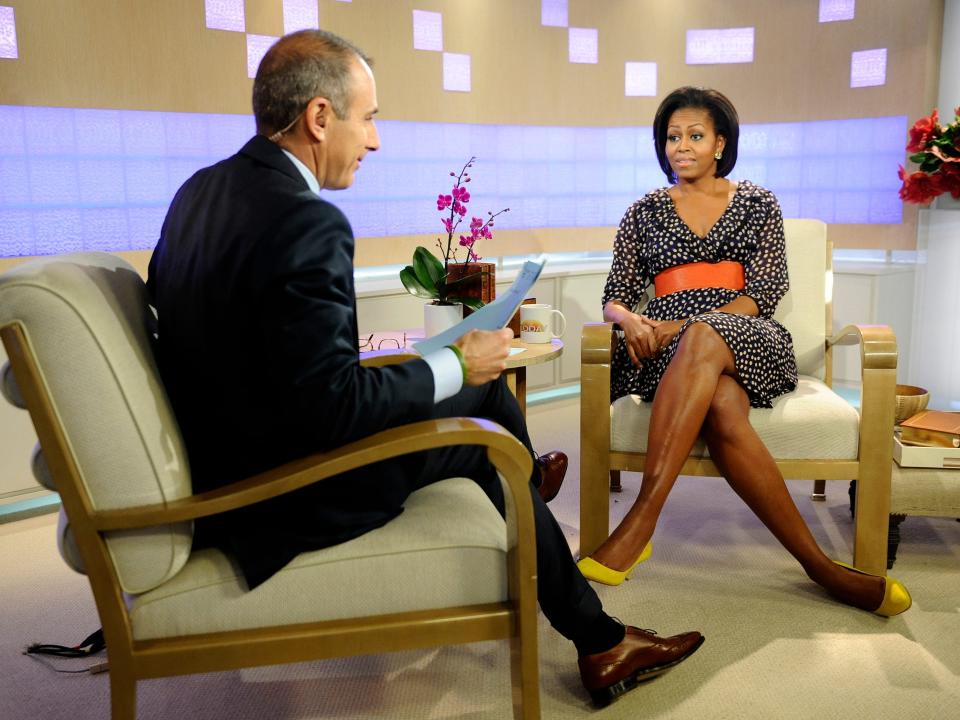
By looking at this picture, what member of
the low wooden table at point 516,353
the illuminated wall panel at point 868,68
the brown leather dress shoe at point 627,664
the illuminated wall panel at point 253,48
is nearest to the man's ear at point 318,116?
the low wooden table at point 516,353

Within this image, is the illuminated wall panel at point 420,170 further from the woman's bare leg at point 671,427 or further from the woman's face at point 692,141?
→ the woman's bare leg at point 671,427

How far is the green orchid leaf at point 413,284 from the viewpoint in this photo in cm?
297

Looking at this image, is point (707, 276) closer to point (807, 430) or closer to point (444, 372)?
point (807, 430)

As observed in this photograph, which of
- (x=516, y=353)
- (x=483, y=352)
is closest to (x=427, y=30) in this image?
(x=516, y=353)

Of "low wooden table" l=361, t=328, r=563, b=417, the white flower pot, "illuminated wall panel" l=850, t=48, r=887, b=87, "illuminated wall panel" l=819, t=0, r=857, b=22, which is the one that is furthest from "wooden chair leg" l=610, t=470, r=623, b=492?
"illuminated wall panel" l=819, t=0, r=857, b=22

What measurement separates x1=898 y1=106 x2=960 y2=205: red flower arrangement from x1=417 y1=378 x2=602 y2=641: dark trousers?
2.44 m

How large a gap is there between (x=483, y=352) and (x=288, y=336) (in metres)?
0.41

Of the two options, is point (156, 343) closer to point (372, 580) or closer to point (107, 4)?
point (372, 580)

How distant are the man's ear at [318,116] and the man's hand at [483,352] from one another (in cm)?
48

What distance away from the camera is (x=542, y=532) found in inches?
72.4

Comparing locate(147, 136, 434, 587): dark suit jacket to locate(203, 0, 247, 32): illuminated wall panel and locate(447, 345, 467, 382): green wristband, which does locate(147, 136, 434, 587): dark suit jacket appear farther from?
locate(203, 0, 247, 32): illuminated wall panel

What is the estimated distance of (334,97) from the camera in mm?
1761

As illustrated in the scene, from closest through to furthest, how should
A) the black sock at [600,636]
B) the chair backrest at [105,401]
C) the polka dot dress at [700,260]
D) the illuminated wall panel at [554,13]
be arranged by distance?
the chair backrest at [105,401], the black sock at [600,636], the polka dot dress at [700,260], the illuminated wall panel at [554,13]

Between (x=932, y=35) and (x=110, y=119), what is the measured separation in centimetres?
381
